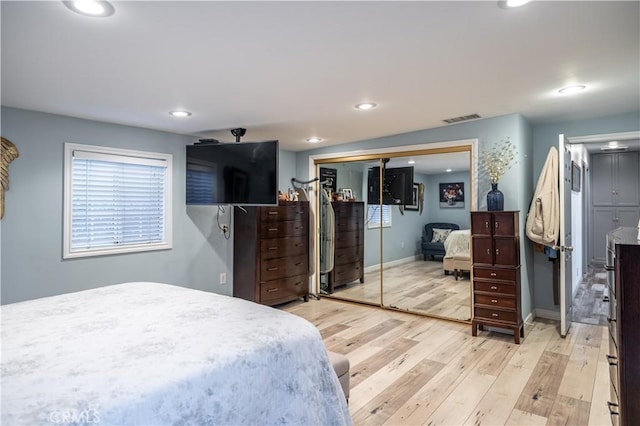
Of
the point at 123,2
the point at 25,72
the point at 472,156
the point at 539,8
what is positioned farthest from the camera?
the point at 472,156

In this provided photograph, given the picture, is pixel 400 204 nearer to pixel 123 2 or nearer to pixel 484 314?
pixel 484 314

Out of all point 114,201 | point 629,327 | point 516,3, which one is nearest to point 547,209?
point 629,327

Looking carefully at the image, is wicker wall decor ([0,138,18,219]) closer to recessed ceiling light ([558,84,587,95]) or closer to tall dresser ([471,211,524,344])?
tall dresser ([471,211,524,344])

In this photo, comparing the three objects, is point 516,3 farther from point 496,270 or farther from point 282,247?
point 282,247

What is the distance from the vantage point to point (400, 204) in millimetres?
4535

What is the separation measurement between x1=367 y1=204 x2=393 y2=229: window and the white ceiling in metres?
1.54

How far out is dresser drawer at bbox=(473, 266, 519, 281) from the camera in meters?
3.34

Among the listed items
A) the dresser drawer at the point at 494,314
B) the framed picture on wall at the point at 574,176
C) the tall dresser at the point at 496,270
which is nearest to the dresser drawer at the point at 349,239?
the tall dresser at the point at 496,270

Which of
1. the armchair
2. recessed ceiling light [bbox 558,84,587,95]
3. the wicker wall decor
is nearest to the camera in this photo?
recessed ceiling light [bbox 558,84,587,95]

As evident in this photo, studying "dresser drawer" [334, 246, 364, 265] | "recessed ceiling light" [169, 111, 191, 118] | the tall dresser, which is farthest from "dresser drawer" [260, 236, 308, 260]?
the tall dresser

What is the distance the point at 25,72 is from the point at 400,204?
3729mm

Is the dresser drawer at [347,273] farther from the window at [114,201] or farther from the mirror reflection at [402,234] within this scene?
the window at [114,201]

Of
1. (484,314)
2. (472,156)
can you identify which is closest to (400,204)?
(472,156)

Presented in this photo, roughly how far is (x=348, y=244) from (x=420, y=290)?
1.11 metres
